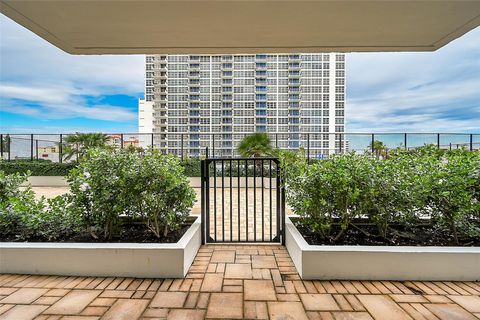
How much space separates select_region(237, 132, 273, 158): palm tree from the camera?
7.91 metres

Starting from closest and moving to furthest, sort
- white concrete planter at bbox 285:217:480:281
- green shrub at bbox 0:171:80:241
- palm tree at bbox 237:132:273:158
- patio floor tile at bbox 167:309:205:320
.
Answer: patio floor tile at bbox 167:309:205:320 < white concrete planter at bbox 285:217:480:281 < green shrub at bbox 0:171:80:241 < palm tree at bbox 237:132:273:158

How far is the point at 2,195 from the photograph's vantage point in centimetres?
273

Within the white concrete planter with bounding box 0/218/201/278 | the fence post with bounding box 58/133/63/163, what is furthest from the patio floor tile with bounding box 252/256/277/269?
the fence post with bounding box 58/133/63/163

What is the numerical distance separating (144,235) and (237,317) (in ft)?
4.43

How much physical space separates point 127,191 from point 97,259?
59 cm

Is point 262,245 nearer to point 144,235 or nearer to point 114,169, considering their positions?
point 144,235

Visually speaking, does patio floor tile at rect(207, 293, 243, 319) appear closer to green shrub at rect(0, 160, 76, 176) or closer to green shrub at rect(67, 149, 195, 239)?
green shrub at rect(67, 149, 195, 239)

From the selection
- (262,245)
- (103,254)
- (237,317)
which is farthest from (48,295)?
(262,245)

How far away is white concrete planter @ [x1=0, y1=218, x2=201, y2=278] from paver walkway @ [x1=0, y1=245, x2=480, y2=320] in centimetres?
6

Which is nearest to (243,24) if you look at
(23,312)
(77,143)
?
(23,312)

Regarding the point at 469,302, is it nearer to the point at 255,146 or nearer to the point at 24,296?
the point at 24,296

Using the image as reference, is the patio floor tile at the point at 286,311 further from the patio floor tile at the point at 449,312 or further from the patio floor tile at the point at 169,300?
the patio floor tile at the point at 449,312

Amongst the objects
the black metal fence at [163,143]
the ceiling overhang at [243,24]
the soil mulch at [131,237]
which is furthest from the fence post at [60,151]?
the ceiling overhang at [243,24]

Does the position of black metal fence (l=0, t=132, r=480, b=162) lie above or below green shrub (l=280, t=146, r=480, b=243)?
above
